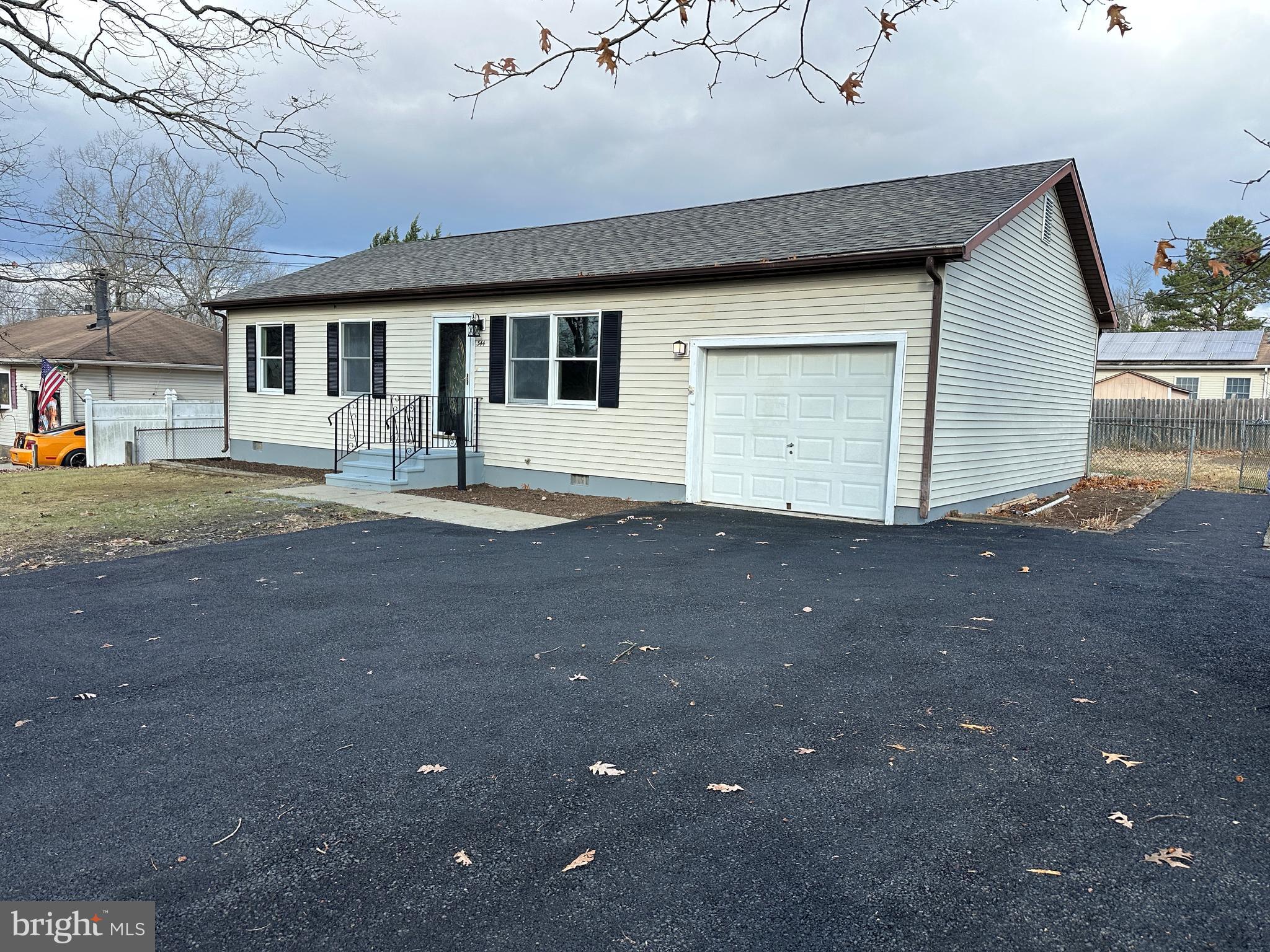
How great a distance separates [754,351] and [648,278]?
184 centimetres

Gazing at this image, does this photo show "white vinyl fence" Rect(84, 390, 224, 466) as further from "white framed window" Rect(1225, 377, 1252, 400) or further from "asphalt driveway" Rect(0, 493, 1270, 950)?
"white framed window" Rect(1225, 377, 1252, 400)

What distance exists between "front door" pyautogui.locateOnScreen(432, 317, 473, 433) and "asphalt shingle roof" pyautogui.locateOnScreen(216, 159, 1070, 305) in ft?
2.60

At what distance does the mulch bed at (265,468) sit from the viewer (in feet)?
47.8

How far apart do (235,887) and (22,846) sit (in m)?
0.82

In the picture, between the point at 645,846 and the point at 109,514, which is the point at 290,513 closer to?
the point at 109,514

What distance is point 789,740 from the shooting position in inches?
141

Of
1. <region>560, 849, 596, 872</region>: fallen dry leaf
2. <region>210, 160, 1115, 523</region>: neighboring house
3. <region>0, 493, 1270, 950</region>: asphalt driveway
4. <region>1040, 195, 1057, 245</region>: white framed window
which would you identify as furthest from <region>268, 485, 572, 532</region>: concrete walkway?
<region>1040, 195, 1057, 245</region>: white framed window

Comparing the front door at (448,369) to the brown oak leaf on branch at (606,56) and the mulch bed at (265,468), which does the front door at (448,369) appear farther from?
the brown oak leaf on branch at (606,56)

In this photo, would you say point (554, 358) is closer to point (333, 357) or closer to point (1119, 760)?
point (333, 357)

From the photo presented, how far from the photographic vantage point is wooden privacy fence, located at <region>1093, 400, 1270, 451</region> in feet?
74.8

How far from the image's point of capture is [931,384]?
9.22m

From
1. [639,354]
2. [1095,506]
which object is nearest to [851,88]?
[639,354]

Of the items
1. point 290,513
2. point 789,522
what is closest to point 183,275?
point 290,513

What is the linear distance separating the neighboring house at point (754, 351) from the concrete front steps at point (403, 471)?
4 cm
